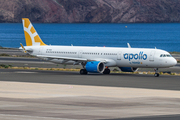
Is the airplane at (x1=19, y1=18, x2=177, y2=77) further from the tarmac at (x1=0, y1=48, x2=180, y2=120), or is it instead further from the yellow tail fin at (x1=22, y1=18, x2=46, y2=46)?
the tarmac at (x1=0, y1=48, x2=180, y2=120)

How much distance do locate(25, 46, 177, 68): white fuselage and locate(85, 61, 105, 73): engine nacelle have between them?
A: 28.6 inches

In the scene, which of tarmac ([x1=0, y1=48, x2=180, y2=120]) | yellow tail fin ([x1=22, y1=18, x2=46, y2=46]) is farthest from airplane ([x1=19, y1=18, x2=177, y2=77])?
tarmac ([x1=0, y1=48, x2=180, y2=120])

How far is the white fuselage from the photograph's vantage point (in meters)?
47.4

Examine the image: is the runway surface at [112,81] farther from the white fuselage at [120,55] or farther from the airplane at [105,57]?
the airplane at [105,57]

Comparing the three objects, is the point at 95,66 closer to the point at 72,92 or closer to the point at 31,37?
the point at 31,37

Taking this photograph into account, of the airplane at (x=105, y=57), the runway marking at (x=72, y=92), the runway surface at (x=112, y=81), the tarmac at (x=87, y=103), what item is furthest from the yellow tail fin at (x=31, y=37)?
the runway marking at (x=72, y=92)

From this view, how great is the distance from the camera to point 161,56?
155 ft

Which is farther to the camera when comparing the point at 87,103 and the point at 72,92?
the point at 72,92

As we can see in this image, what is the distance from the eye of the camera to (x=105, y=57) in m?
50.7

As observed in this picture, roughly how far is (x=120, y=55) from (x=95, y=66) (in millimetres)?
3567

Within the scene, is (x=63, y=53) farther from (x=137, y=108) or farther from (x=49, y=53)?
(x=137, y=108)

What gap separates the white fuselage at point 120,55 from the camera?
156ft

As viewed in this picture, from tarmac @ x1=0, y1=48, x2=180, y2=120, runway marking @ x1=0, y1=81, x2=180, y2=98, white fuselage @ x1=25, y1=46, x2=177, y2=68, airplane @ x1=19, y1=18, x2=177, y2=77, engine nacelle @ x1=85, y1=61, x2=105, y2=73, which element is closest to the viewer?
tarmac @ x1=0, y1=48, x2=180, y2=120

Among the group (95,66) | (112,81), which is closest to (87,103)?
(112,81)
